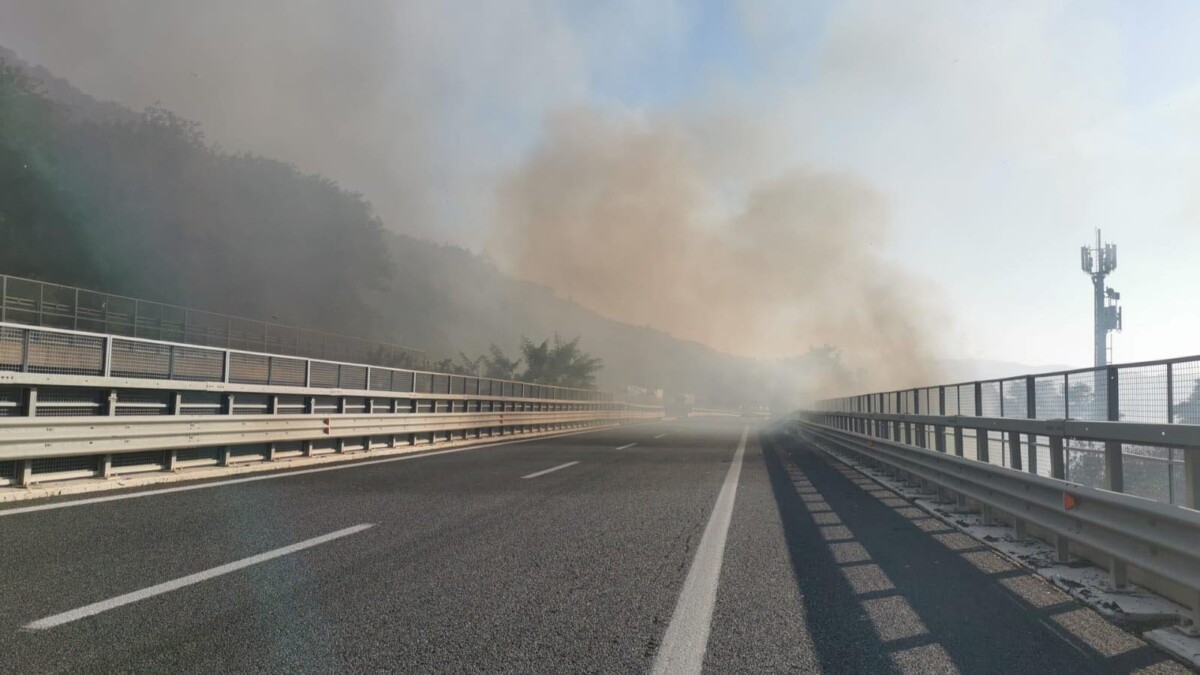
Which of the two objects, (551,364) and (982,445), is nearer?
(982,445)

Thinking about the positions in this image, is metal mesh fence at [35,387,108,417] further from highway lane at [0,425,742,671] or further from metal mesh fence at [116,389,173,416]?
highway lane at [0,425,742,671]

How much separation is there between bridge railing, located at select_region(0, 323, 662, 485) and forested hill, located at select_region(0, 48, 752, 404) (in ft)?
149

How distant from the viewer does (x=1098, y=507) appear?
15.3 feet

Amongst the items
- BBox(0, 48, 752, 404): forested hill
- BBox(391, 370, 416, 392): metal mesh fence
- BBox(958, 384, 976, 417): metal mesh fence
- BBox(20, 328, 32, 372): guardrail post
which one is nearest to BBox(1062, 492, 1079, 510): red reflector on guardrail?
BBox(958, 384, 976, 417): metal mesh fence

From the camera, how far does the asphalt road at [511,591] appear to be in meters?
3.29

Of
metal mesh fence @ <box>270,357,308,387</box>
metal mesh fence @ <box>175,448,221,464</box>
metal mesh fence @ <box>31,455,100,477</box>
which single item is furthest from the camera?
metal mesh fence @ <box>270,357,308,387</box>

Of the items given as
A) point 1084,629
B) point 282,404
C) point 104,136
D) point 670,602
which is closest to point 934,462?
point 1084,629

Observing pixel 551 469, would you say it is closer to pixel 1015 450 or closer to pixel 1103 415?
pixel 1015 450

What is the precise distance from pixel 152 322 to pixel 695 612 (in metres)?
39.5

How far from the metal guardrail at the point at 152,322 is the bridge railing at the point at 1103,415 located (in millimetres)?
26044

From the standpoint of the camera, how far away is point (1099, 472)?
554 cm

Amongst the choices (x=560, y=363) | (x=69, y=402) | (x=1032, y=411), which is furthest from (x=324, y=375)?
(x=560, y=363)

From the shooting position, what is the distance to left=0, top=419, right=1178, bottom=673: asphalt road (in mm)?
3289

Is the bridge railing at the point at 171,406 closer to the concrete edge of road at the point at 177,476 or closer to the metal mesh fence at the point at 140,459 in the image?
the metal mesh fence at the point at 140,459
